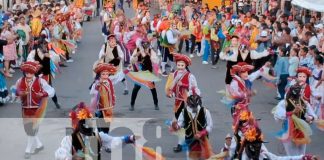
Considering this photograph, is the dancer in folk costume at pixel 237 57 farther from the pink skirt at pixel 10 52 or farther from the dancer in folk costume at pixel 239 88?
the pink skirt at pixel 10 52

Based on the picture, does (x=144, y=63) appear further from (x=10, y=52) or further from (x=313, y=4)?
(x=313, y=4)

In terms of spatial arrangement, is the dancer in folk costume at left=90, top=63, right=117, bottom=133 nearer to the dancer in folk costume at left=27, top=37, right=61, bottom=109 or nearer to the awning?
the dancer in folk costume at left=27, top=37, right=61, bottom=109

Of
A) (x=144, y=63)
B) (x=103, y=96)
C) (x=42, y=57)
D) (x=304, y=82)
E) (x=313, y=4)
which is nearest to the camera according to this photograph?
(x=103, y=96)

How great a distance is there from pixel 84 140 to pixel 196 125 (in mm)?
2405

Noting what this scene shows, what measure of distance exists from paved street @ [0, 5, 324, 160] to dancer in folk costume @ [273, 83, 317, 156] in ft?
3.32

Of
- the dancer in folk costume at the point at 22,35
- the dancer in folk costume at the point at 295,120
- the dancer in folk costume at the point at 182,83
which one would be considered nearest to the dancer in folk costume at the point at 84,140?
the dancer in folk costume at the point at 295,120

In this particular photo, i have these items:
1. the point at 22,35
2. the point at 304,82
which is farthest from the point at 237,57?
the point at 22,35

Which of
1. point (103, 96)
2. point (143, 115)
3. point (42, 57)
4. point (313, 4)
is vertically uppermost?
point (313, 4)

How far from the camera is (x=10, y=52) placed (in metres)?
17.8

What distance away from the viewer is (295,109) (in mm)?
10242

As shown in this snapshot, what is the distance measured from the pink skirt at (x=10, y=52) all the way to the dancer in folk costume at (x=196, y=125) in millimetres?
8513

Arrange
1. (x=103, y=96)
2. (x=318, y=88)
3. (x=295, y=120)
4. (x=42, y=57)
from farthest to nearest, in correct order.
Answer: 1. (x=42, y=57)
2. (x=318, y=88)
3. (x=103, y=96)
4. (x=295, y=120)

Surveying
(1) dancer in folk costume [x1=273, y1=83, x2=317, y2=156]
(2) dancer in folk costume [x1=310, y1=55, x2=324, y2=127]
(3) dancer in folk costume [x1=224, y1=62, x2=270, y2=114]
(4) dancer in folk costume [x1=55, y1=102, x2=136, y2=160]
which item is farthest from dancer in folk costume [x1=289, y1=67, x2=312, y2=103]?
(4) dancer in folk costume [x1=55, y1=102, x2=136, y2=160]

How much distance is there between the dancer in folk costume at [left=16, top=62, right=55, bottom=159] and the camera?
11078 mm
